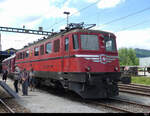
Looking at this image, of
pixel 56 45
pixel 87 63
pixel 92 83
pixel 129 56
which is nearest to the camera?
pixel 92 83

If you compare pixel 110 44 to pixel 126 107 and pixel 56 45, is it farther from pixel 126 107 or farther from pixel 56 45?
pixel 126 107

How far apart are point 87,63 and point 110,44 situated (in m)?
1.96

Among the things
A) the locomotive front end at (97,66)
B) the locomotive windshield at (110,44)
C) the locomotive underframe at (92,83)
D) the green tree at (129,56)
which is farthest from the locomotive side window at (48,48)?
the green tree at (129,56)

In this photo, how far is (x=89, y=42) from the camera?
34.0 ft

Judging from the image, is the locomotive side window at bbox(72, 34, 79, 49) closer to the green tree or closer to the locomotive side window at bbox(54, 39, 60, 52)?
the locomotive side window at bbox(54, 39, 60, 52)

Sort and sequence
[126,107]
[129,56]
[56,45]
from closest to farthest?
[126,107], [56,45], [129,56]

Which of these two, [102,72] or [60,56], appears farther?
[60,56]

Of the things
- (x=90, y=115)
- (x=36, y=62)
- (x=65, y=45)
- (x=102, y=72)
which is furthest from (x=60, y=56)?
(x=90, y=115)

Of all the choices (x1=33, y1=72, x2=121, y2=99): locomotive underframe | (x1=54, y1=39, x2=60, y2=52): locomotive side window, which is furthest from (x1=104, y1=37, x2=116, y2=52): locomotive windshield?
(x1=54, y1=39, x2=60, y2=52): locomotive side window

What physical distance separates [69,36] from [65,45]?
619 millimetres

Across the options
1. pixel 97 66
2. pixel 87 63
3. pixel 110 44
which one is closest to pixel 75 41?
pixel 87 63

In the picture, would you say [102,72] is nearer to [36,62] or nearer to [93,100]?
[93,100]

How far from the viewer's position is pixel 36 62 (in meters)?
14.9

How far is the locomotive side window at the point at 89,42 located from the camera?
1024cm
